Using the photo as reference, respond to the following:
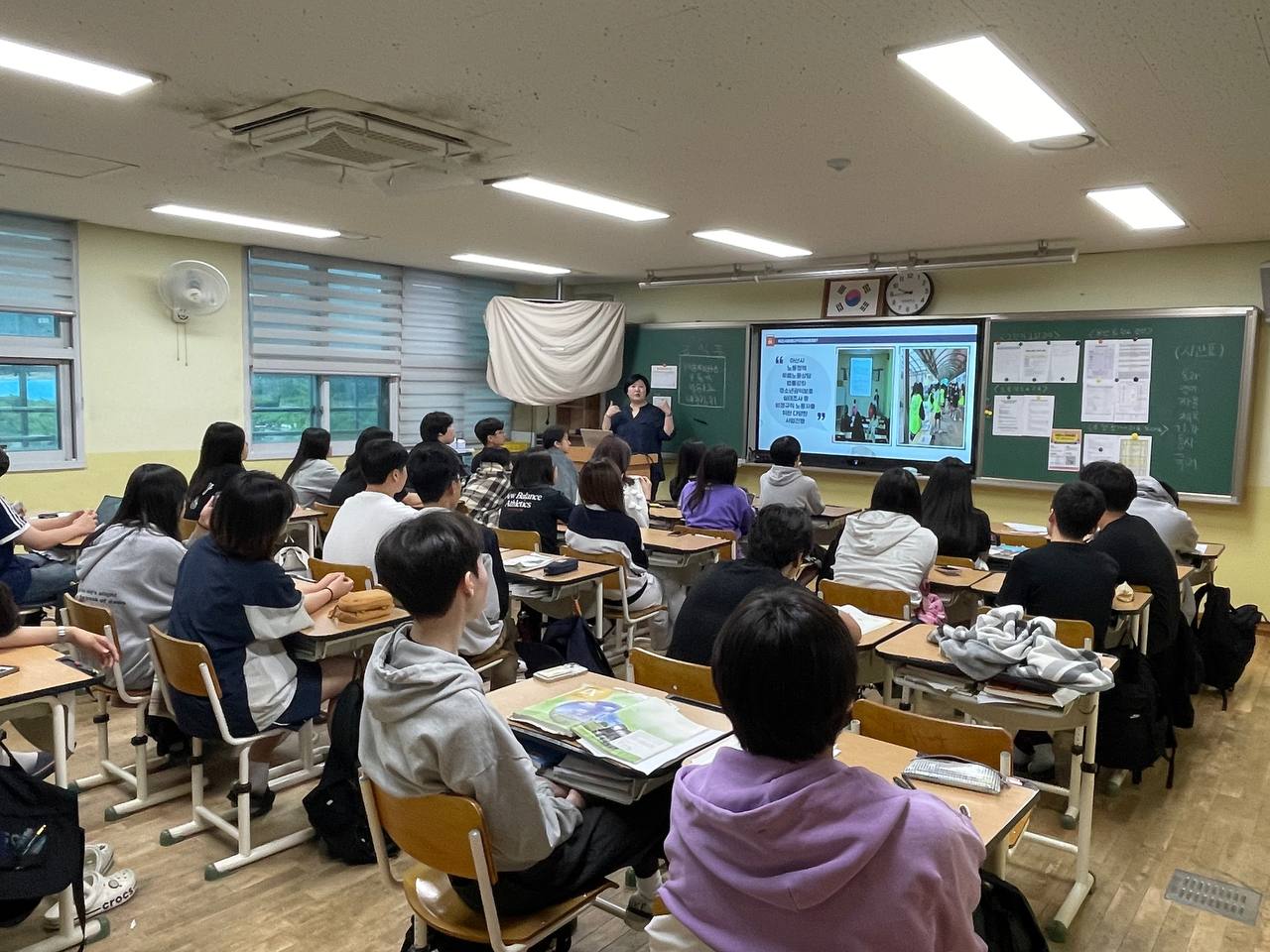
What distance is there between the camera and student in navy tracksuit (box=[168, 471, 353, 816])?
2.62 metres

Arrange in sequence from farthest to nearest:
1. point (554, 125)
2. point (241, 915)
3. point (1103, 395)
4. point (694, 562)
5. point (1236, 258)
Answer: point (1103, 395) → point (1236, 258) → point (694, 562) → point (554, 125) → point (241, 915)

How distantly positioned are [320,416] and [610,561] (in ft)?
14.8

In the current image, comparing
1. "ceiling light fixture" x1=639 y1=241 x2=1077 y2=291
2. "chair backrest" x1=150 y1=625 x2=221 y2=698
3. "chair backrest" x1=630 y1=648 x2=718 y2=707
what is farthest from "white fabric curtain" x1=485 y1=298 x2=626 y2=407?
"chair backrest" x1=630 y1=648 x2=718 y2=707

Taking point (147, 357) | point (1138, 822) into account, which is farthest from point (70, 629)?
point (147, 357)

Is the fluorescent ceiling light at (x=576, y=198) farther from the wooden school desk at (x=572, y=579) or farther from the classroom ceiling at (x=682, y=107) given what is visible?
the wooden school desk at (x=572, y=579)

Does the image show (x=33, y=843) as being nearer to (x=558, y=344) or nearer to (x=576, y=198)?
(x=576, y=198)

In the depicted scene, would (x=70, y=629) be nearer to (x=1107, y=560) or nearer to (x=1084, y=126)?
(x=1107, y=560)

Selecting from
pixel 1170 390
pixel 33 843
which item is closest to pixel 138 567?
pixel 33 843

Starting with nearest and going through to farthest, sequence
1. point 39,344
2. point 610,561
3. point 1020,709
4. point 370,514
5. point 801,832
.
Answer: point 801,832 → point 1020,709 → point 370,514 → point 610,561 → point 39,344

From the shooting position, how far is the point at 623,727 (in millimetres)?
1909

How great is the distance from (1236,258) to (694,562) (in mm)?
4209

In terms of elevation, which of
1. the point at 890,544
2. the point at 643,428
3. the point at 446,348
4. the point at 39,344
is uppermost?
the point at 446,348

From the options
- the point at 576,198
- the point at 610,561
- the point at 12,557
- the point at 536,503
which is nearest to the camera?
the point at 12,557

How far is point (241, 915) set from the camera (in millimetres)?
2494
